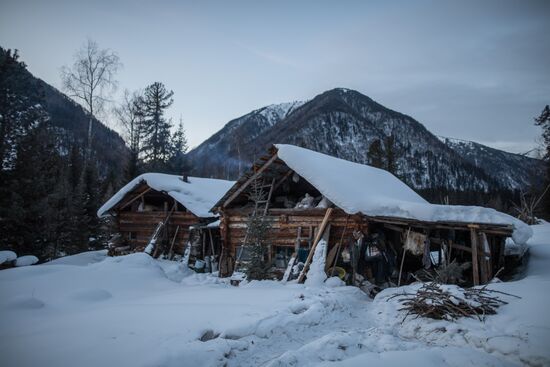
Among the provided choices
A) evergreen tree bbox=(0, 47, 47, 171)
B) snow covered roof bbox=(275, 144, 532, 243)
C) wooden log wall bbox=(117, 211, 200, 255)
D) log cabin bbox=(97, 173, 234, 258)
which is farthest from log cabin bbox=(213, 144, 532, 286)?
evergreen tree bbox=(0, 47, 47, 171)

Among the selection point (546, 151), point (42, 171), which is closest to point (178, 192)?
point (42, 171)

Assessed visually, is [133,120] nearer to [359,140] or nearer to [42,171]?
[42,171]

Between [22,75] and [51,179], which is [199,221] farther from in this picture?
[22,75]

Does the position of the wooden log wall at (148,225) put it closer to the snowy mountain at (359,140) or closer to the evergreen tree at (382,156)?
the evergreen tree at (382,156)

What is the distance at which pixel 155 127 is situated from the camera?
3900 centimetres

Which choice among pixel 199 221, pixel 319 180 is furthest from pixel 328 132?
pixel 319 180

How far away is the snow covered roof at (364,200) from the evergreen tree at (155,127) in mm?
28484

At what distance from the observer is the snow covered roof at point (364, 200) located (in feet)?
34.2

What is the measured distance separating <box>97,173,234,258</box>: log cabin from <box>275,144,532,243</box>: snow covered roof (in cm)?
854

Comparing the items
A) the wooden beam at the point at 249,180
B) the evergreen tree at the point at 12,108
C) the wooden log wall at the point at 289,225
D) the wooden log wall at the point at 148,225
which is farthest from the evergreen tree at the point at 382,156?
the evergreen tree at the point at 12,108

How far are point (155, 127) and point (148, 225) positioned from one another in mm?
20938

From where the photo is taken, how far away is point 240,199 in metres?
15.8

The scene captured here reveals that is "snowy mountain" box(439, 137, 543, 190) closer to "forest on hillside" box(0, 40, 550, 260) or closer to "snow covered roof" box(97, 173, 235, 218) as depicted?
"forest on hillside" box(0, 40, 550, 260)

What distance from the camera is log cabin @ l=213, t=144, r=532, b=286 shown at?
34.9 ft
